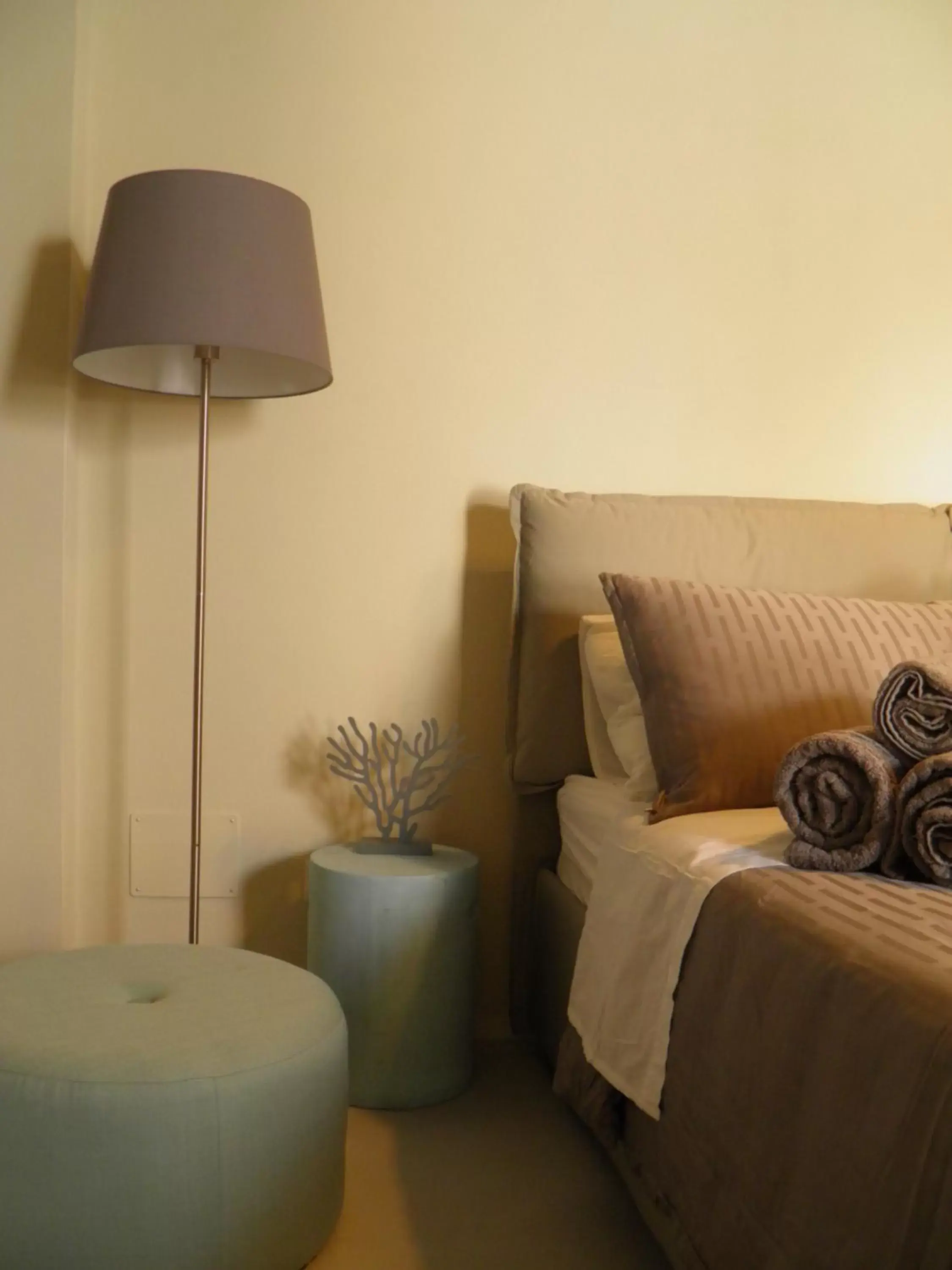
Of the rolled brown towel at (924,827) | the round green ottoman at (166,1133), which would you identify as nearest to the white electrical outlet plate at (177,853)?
the round green ottoman at (166,1133)

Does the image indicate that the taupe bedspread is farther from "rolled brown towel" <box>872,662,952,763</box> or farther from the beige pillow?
the beige pillow

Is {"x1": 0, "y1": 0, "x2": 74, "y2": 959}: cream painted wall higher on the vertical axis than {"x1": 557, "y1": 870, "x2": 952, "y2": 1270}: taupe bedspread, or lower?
higher

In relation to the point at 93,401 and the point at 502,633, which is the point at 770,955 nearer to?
the point at 502,633

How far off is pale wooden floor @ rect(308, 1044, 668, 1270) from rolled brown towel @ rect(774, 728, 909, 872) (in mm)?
622

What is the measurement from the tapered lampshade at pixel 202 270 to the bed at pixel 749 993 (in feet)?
1.91

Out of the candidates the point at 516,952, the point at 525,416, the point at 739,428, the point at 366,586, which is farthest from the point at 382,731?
the point at 739,428

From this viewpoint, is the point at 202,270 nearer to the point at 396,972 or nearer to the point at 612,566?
the point at 612,566

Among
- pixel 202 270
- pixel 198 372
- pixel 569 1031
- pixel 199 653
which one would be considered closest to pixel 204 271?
pixel 202 270

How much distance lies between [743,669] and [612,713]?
1.15 feet

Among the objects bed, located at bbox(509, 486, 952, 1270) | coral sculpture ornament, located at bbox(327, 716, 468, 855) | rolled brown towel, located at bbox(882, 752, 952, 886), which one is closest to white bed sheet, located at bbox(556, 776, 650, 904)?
bed, located at bbox(509, 486, 952, 1270)

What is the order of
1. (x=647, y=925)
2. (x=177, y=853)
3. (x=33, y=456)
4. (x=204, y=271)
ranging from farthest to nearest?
(x=177, y=853)
(x=33, y=456)
(x=204, y=271)
(x=647, y=925)

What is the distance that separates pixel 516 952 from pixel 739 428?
3.95 ft

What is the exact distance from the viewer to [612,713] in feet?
6.52

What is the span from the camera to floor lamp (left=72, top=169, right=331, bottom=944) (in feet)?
5.88
